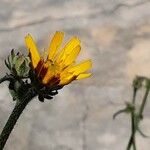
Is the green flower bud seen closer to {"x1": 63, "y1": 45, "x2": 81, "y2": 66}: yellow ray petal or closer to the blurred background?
{"x1": 63, "y1": 45, "x2": 81, "y2": 66}: yellow ray petal

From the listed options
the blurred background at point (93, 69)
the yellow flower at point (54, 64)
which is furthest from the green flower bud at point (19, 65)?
the blurred background at point (93, 69)

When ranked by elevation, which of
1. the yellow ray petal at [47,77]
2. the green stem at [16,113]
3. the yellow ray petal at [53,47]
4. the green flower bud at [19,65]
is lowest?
the green stem at [16,113]

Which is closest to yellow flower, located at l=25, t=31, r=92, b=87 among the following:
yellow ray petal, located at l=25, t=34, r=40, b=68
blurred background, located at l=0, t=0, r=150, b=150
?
yellow ray petal, located at l=25, t=34, r=40, b=68

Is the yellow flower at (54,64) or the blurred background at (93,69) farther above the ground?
the yellow flower at (54,64)

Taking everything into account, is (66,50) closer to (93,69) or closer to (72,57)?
(72,57)

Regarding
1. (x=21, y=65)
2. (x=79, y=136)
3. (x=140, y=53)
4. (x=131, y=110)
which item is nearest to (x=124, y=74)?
(x=140, y=53)

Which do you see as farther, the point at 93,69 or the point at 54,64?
the point at 93,69

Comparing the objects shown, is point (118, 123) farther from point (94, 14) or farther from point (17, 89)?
point (17, 89)

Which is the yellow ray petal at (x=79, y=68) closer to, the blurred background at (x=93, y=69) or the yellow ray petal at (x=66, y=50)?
the yellow ray petal at (x=66, y=50)

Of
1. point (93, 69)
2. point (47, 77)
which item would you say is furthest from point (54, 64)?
point (93, 69)
